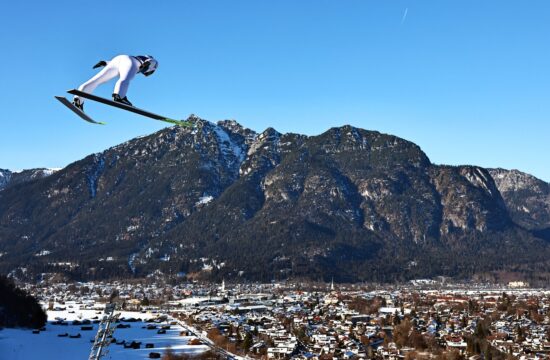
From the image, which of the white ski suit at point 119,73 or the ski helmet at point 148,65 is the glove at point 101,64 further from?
the ski helmet at point 148,65

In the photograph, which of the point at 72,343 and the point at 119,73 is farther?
the point at 72,343

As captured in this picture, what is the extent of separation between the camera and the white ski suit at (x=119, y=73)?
1450 centimetres

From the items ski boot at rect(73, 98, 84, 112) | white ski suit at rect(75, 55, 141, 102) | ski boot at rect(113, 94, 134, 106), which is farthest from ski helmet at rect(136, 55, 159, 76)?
ski boot at rect(73, 98, 84, 112)

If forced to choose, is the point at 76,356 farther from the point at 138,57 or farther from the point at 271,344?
the point at 138,57

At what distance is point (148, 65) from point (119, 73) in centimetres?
65

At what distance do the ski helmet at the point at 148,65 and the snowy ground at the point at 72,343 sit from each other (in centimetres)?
5713

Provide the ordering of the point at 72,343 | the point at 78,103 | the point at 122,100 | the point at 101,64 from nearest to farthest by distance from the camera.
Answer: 1. the point at 101,64
2. the point at 122,100
3. the point at 78,103
4. the point at 72,343

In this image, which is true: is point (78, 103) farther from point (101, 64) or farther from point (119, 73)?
point (119, 73)

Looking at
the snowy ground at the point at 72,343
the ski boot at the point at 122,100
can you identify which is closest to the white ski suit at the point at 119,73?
the ski boot at the point at 122,100

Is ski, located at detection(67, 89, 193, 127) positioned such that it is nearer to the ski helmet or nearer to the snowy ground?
the ski helmet

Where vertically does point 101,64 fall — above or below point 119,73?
Result: above

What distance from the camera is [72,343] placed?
78.9 metres

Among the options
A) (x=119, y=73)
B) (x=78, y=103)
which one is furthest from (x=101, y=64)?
(x=78, y=103)

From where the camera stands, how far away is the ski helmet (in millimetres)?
14711
